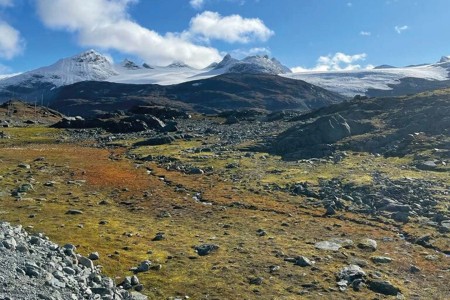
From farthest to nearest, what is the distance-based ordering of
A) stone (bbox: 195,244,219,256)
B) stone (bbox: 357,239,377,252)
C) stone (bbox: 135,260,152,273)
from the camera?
1. stone (bbox: 357,239,377,252)
2. stone (bbox: 195,244,219,256)
3. stone (bbox: 135,260,152,273)

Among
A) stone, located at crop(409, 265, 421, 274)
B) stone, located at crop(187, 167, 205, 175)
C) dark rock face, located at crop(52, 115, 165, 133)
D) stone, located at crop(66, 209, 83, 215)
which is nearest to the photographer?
stone, located at crop(409, 265, 421, 274)

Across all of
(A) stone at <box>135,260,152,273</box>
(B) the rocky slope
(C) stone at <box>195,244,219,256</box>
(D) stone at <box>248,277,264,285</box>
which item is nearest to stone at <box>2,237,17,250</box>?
(A) stone at <box>135,260,152,273</box>

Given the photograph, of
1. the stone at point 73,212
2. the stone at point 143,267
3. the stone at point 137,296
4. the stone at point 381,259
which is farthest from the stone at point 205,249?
the stone at point 73,212

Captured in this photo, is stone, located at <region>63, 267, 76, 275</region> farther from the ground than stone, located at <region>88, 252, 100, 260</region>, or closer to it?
farther from the ground

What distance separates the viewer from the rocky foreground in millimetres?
18422

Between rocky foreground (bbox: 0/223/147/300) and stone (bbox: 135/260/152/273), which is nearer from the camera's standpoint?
rocky foreground (bbox: 0/223/147/300)

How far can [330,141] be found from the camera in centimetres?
8812

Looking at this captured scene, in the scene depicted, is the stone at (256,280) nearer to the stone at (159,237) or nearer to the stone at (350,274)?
the stone at (350,274)

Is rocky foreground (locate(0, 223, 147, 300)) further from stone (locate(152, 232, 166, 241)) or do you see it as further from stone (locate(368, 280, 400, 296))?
stone (locate(368, 280, 400, 296))

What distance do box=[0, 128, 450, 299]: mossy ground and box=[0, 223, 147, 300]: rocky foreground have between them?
68.4 inches

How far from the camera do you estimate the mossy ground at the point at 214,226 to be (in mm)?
24656

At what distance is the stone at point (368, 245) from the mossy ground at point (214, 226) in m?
0.77

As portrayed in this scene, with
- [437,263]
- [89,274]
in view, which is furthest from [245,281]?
[437,263]

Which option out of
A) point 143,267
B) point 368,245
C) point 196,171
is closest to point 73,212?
point 143,267
